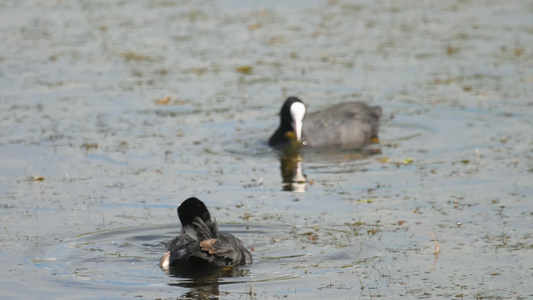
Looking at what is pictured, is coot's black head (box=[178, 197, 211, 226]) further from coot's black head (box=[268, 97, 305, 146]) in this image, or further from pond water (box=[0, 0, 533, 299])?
coot's black head (box=[268, 97, 305, 146])

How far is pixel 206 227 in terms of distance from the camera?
776 cm

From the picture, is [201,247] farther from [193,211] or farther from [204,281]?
[193,211]

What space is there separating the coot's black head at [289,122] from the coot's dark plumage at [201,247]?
16.5 feet

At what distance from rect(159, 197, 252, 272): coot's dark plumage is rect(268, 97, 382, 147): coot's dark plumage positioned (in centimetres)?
507

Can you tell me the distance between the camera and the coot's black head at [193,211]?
7.87 metres

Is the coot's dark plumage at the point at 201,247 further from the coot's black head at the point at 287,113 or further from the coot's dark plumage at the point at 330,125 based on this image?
the coot's black head at the point at 287,113

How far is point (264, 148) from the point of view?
1281 cm

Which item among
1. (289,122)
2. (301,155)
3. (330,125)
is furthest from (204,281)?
(330,125)

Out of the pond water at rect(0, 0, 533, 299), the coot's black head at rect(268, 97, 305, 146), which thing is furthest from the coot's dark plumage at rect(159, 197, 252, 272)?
the coot's black head at rect(268, 97, 305, 146)

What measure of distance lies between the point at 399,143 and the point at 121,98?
432 cm

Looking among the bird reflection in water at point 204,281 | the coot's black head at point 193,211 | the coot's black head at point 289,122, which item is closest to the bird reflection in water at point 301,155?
the coot's black head at point 289,122

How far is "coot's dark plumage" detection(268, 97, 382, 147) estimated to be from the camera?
13.0m

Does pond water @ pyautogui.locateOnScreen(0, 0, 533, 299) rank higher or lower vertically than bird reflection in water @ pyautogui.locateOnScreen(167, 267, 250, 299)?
higher

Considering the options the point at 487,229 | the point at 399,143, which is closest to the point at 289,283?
the point at 487,229
